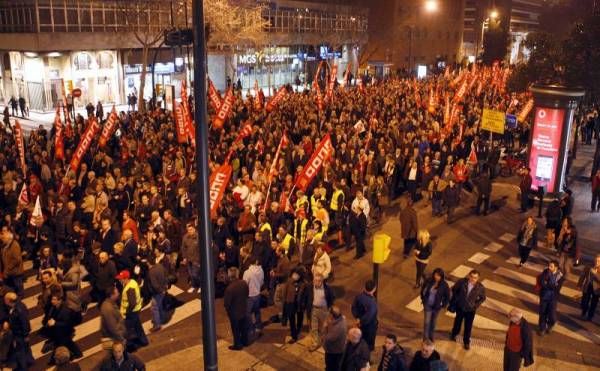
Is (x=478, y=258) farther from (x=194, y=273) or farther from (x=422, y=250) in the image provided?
(x=194, y=273)

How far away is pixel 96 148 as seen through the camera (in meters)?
20.6

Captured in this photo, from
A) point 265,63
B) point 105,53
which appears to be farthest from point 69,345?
point 265,63

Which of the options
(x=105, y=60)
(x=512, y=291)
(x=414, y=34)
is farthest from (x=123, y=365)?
(x=414, y=34)

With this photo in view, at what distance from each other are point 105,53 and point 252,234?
35.4 meters

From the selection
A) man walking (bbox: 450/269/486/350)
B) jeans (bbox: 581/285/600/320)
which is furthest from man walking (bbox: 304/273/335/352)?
jeans (bbox: 581/285/600/320)

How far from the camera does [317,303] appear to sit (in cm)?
973

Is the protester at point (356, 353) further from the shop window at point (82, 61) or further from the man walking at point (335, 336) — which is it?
the shop window at point (82, 61)

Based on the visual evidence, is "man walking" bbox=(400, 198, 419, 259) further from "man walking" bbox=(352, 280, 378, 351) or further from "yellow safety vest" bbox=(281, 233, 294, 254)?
"man walking" bbox=(352, 280, 378, 351)

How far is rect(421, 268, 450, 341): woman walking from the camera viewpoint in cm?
977

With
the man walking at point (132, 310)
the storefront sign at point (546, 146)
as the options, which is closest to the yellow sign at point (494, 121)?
the storefront sign at point (546, 146)

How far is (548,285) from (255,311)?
5258 mm

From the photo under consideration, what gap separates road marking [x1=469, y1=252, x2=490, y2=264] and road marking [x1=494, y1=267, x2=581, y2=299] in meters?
0.58

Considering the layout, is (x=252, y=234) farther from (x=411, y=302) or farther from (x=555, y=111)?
(x=555, y=111)

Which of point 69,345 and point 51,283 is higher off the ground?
point 51,283
